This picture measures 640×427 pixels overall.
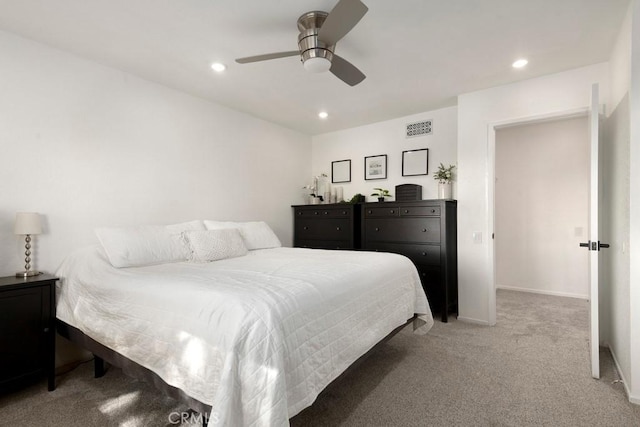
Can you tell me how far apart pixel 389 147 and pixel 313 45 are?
267 cm

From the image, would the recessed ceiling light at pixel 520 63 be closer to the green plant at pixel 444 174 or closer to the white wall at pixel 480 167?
the white wall at pixel 480 167

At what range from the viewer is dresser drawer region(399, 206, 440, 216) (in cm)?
357

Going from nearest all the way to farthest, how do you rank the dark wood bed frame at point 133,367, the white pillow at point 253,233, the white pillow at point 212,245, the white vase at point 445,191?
the dark wood bed frame at point 133,367
the white pillow at point 212,245
the white pillow at point 253,233
the white vase at point 445,191

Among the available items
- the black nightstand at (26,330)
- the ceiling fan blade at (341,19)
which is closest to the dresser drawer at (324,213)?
the ceiling fan blade at (341,19)

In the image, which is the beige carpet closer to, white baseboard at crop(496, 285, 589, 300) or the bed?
the bed

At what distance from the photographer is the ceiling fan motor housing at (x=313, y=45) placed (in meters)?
2.06

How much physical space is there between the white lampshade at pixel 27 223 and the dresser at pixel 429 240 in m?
3.29

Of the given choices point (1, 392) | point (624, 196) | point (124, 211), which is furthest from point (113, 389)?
point (624, 196)

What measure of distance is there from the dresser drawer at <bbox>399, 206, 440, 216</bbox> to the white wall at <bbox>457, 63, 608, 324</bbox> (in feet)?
1.00

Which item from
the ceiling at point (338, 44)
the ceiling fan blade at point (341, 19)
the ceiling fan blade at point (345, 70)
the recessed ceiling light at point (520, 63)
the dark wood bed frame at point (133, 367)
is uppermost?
the recessed ceiling light at point (520, 63)

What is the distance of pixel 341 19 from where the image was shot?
1801mm

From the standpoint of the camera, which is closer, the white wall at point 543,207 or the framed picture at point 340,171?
the white wall at point 543,207

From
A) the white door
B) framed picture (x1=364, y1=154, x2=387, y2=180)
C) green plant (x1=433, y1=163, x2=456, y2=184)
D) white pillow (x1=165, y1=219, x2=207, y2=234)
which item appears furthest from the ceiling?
white pillow (x1=165, y1=219, x2=207, y2=234)

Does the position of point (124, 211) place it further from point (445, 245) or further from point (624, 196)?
point (624, 196)
